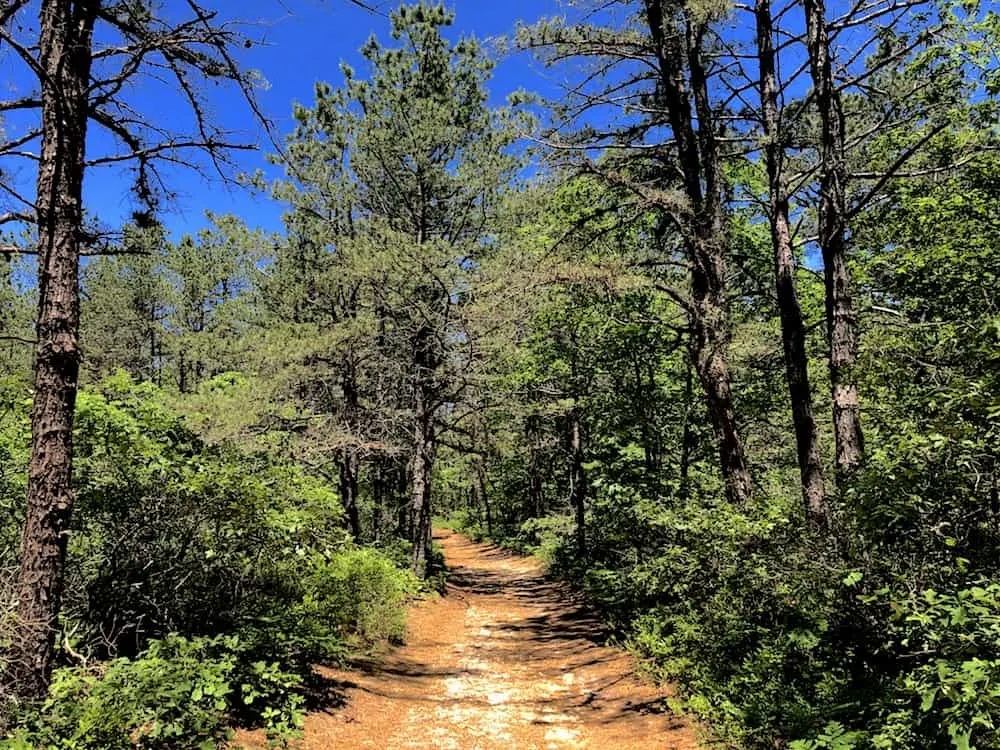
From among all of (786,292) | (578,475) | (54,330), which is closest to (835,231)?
(786,292)

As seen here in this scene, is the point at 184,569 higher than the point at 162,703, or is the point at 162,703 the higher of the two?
the point at 184,569

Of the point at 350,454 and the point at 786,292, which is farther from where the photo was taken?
the point at 350,454

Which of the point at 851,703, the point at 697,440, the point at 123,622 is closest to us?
the point at 851,703

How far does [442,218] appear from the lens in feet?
43.9

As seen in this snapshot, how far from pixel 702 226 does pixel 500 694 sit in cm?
658

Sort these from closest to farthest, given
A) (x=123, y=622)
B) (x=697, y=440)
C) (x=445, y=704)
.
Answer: (x=123, y=622) < (x=445, y=704) < (x=697, y=440)

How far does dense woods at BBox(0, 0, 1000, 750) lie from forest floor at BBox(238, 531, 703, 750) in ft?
1.49

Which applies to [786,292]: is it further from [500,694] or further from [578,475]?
[578,475]

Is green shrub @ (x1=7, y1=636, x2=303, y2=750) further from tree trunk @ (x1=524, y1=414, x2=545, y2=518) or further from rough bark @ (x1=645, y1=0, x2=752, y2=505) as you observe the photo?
tree trunk @ (x1=524, y1=414, x2=545, y2=518)

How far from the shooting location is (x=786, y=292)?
694cm

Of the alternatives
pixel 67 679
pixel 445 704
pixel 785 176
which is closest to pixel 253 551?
pixel 67 679

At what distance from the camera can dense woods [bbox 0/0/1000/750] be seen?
3957mm

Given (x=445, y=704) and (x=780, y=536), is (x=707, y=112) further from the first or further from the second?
(x=445, y=704)

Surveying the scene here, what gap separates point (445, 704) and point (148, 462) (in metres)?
4.14
